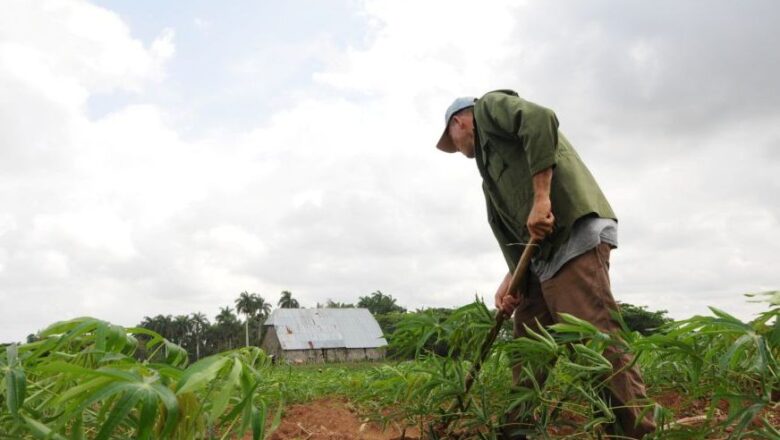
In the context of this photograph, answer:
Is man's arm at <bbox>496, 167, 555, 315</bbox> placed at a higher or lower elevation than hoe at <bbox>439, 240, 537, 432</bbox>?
higher

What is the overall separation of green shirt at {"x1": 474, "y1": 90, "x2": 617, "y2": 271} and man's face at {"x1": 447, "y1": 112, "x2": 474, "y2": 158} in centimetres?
3

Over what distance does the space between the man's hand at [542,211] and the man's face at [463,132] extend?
0.56m

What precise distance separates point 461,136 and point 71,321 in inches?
78.2

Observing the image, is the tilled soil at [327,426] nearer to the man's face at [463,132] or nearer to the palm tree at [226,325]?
the man's face at [463,132]

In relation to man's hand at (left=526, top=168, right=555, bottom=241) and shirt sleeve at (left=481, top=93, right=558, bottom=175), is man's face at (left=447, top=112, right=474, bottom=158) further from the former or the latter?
man's hand at (left=526, top=168, right=555, bottom=241)

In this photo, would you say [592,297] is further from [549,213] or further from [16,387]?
[16,387]

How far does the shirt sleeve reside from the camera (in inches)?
99.2

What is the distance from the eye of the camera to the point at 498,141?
2801mm

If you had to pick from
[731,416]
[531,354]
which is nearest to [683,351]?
[731,416]

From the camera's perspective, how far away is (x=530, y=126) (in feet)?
8.41

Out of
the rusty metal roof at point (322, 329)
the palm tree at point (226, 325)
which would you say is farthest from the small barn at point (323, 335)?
the palm tree at point (226, 325)

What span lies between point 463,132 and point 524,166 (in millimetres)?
399

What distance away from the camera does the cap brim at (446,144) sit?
3.13m

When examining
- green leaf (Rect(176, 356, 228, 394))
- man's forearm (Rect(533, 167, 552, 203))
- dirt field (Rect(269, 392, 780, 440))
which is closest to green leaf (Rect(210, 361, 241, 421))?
green leaf (Rect(176, 356, 228, 394))
